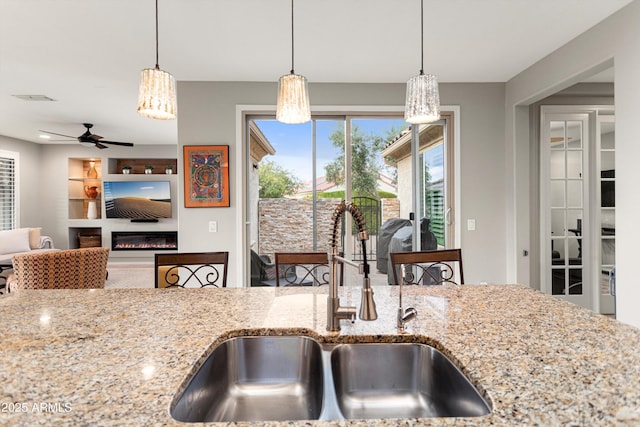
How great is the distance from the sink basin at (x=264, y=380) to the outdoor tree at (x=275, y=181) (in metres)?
2.76

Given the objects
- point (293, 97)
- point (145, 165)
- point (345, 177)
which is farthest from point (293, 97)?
point (145, 165)

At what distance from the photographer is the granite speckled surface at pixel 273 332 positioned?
65 cm

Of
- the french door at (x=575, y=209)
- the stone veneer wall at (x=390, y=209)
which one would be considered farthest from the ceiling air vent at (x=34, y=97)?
the french door at (x=575, y=209)

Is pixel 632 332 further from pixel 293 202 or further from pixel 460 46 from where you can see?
pixel 293 202

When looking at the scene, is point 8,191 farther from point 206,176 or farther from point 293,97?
point 293,97

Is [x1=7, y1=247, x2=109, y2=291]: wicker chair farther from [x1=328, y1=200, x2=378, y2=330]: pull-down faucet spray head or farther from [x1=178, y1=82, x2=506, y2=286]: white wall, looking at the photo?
[x1=328, y1=200, x2=378, y2=330]: pull-down faucet spray head

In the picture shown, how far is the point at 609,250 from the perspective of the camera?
12.5 feet

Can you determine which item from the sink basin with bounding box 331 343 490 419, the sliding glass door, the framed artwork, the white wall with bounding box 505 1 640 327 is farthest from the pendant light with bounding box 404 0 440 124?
the framed artwork

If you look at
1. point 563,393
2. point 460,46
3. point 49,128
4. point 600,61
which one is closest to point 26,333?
point 563,393

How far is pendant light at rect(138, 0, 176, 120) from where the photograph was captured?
158 centimetres

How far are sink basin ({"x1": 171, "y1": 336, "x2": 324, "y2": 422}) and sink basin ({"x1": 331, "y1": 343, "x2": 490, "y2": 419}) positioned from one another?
84 millimetres

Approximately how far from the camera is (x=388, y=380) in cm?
105

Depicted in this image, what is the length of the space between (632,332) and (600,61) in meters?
2.39

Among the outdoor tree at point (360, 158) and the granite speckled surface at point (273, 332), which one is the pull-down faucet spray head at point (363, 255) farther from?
the outdoor tree at point (360, 158)
